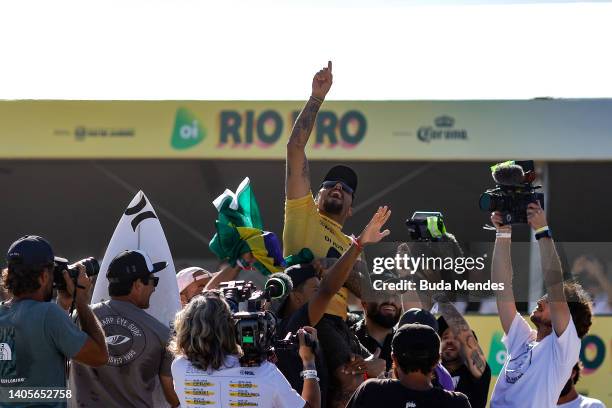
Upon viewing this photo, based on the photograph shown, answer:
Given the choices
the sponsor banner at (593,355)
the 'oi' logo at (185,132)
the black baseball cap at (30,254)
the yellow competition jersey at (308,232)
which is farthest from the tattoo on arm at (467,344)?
the 'oi' logo at (185,132)

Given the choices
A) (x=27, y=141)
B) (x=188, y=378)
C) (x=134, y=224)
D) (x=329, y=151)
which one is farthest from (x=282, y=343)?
(x=27, y=141)

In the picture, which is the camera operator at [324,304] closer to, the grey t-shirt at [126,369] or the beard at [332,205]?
the grey t-shirt at [126,369]

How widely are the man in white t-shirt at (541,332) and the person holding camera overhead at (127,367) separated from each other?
5.59 feet

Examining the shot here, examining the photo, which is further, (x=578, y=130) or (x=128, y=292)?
(x=578, y=130)

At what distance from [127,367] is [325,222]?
1560mm

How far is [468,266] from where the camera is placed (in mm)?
7320

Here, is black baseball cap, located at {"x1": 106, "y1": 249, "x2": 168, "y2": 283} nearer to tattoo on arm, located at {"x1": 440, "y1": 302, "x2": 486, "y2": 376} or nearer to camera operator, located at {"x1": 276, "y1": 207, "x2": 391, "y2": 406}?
camera operator, located at {"x1": 276, "y1": 207, "x2": 391, "y2": 406}

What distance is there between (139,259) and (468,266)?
255 centimetres

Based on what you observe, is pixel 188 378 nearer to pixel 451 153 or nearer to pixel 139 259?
pixel 139 259

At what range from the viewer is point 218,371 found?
474 centimetres

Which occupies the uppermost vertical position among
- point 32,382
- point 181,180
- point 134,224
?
point 181,180

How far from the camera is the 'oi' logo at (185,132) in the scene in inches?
441

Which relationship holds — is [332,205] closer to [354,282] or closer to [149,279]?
[354,282]

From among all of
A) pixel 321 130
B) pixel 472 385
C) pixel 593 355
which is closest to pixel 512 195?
pixel 472 385
